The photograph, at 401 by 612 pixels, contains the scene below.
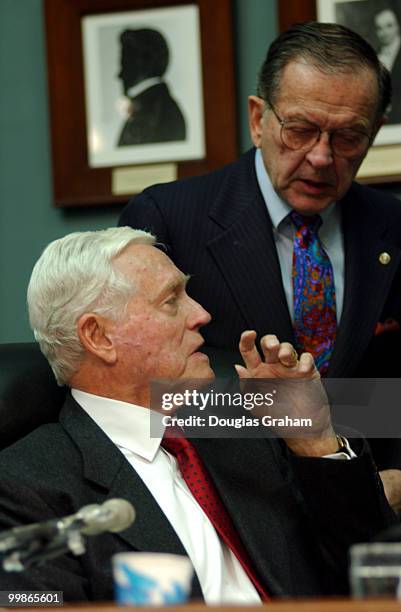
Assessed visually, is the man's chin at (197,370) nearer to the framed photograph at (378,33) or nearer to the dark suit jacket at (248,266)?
the dark suit jacket at (248,266)

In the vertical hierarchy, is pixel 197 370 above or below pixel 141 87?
below

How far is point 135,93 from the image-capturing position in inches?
146

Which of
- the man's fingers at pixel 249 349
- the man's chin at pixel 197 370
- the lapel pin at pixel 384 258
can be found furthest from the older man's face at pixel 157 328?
the lapel pin at pixel 384 258

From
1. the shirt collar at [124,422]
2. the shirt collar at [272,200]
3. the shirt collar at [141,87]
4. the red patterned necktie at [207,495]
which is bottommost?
the red patterned necktie at [207,495]

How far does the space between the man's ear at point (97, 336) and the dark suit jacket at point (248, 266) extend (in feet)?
1.67

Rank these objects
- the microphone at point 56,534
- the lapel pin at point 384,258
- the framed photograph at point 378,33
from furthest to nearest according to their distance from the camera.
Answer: the framed photograph at point 378,33
the lapel pin at point 384,258
the microphone at point 56,534

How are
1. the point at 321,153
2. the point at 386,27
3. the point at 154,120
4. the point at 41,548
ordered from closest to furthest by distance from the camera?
the point at 41,548 → the point at 321,153 → the point at 386,27 → the point at 154,120

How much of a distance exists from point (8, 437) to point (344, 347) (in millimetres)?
908

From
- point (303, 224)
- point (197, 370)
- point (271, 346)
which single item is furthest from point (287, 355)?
point (303, 224)

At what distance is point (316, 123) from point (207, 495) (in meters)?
0.96

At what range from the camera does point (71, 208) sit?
378 cm

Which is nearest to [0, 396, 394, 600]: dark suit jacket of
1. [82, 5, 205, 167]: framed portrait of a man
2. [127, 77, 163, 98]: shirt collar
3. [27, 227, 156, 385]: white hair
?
[27, 227, 156, 385]: white hair

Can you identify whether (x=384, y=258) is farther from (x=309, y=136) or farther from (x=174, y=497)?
(x=174, y=497)

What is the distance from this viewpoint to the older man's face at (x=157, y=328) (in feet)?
7.79
